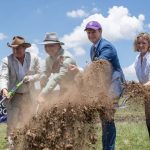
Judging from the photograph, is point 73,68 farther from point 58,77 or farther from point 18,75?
point 18,75

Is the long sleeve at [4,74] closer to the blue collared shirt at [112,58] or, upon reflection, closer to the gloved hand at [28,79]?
the gloved hand at [28,79]

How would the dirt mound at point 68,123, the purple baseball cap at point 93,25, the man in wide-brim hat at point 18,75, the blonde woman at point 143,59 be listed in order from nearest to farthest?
1. the dirt mound at point 68,123
2. the purple baseball cap at point 93,25
3. the blonde woman at point 143,59
4. the man in wide-brim hat at point 18,75

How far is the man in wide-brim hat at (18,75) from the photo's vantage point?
25.8 feet

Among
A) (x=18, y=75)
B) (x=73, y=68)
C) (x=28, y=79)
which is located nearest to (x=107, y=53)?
(x=73, y=68)

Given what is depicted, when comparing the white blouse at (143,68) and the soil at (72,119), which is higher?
the white blouse at (143,68)

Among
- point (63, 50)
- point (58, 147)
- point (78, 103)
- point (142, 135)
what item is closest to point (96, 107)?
point (78, 103)

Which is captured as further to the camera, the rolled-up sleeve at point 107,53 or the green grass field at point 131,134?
the green grass field at point 131,134

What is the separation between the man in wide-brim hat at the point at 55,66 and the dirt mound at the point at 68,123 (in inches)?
17.8

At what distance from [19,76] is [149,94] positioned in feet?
7.26

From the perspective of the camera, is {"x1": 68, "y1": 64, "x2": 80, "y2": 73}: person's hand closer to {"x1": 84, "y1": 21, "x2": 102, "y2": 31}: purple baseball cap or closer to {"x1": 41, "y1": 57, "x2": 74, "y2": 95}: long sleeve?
{"x1": 41, "y1": 57, "x2": 74, "y2": 95}: long sleeve

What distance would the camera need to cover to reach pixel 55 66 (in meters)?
7.29

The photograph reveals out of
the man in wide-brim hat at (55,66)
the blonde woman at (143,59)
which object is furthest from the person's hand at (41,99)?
the blonde woman at (143,59)

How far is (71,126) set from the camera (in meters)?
6.29

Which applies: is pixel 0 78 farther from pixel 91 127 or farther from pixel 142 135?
pixel 142 135
